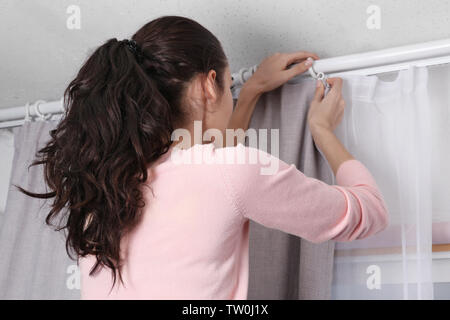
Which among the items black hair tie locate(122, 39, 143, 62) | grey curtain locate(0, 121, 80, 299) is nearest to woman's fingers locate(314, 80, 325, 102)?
black hair tie locate(122, 39, 143, 62)

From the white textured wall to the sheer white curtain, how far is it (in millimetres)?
96

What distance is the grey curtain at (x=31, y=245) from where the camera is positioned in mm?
1449

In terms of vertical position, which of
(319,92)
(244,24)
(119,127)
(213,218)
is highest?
(244,24)

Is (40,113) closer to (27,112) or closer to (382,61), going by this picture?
(27,112)

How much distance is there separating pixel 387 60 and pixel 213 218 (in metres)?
0.62

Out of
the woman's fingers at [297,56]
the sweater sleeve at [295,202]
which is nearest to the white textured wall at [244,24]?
the woman's fingers at [297,56]

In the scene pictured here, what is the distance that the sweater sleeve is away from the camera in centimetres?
78

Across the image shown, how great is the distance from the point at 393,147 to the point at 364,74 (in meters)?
0.19

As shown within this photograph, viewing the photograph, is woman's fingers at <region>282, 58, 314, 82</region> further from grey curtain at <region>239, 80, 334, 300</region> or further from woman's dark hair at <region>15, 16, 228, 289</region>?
woman's dark hair at <region>15, 16, 228, 289</region>

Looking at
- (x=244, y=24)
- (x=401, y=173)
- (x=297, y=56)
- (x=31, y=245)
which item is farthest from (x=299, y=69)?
(x=31, y=245)

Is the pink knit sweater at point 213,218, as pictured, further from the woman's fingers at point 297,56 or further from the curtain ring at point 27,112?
the curtain ring at point 27,112

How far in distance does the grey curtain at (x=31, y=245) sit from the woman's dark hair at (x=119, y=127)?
606 millimetres

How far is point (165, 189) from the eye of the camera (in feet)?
2.76
